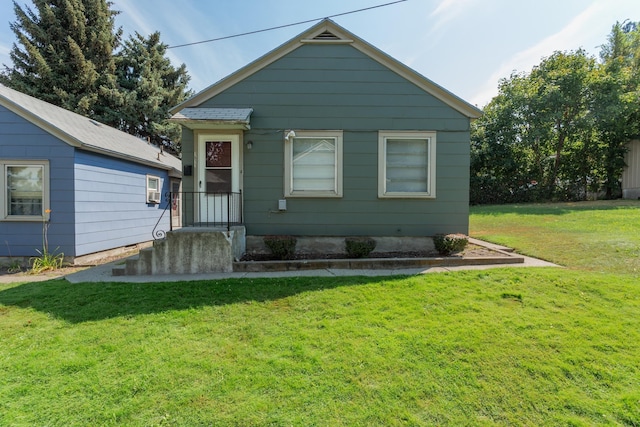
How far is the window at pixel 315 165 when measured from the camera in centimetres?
694

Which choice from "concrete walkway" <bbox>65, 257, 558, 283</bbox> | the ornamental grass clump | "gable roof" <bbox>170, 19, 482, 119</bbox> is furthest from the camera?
"gable roof" <bbox>170, 19, 482, 119</bbox>

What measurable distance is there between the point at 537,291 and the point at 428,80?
484cm

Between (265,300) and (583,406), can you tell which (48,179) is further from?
(583,406)

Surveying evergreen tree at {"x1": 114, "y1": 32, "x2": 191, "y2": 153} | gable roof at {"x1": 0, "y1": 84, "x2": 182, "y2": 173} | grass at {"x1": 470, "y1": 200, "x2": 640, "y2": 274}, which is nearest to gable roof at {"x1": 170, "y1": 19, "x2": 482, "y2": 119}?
gable roof at {"x1": 0, "y1": 84, "x2": 182, "y2": 173}

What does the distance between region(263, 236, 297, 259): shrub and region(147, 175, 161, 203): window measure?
6.31 meters

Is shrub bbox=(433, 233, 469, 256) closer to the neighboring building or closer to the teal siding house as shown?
the teal siding house

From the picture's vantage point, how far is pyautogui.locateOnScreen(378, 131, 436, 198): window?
22.8 feet

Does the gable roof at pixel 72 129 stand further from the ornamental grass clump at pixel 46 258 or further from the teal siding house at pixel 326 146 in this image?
the teal siding house at pixel 326 146

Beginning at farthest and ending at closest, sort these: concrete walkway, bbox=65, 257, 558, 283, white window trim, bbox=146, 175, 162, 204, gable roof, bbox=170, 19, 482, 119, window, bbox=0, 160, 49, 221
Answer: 1. white window trim, bbox=146, 175, 162, 204
2. window, bbox=0, 160, 49, 221
3. gable roof, bbox=170, 19, 482, 119
4. concrete walkway, bbox=65, 257, 558, 283

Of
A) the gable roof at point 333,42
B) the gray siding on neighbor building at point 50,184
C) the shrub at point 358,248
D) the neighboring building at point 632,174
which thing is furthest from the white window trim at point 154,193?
the neighboring building at point 632,174

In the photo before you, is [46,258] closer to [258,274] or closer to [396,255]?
[258,274]

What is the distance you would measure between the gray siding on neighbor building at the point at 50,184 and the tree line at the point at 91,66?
1202 centimetres

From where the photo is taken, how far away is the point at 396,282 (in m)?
4.86

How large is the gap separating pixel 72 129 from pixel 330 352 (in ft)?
27.7
